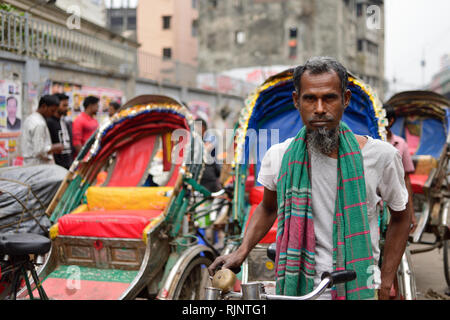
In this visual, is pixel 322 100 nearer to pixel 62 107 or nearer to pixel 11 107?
pixel 62 107

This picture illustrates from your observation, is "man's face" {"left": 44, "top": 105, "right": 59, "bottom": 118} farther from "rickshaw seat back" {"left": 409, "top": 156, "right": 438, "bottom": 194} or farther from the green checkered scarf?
"rickshaw seat back" {"left": 409, "top": 156, "right": 438, "bottom": 194}

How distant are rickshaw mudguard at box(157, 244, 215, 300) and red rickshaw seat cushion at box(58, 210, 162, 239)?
413 mm

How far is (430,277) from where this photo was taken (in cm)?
598

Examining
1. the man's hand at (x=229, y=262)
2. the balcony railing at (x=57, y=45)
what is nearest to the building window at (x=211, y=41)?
the balcony railing at (x=57, y=45)

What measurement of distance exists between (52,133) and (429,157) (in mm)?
5329

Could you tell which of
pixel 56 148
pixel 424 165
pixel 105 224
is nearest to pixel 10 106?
pixel 56 148

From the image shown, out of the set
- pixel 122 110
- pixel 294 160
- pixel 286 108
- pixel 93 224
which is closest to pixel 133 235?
pixel 93 224

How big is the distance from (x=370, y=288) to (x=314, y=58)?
99cm

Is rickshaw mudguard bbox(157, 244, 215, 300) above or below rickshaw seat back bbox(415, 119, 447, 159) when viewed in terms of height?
below

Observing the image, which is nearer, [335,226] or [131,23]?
[335,226]

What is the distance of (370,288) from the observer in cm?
186

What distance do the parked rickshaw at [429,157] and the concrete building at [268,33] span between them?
24158 millimetres

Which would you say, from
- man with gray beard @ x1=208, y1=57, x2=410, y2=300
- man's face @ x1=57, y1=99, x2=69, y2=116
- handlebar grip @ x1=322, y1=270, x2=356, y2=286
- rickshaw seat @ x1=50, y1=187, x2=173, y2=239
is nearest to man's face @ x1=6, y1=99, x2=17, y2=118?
man's face @ x1=57, y1=99, x2=69, y2=116

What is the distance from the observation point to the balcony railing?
8539mm
